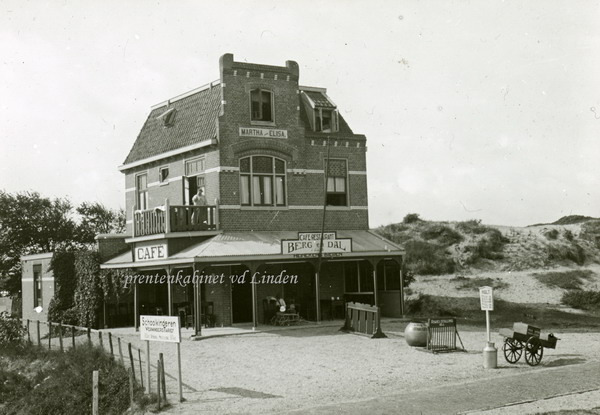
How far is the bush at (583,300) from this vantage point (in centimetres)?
3072

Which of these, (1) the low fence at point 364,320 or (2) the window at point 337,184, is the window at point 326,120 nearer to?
(2) the window at point 337,184

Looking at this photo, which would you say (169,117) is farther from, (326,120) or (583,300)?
(583,300)

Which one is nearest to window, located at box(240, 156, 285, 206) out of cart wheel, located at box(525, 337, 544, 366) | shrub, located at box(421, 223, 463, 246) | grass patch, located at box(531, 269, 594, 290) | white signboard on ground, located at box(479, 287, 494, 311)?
white signboard on ground, located at box(479, 287, 494, 311)

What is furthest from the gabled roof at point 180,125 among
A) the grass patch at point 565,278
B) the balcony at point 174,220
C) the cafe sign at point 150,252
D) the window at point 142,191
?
the grass patch at point 565,278

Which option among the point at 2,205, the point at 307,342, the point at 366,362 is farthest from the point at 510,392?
the point at 2,205

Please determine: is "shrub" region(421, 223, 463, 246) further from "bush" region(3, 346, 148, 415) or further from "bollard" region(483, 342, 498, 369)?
"bush" region(3, 346, 148, 415)

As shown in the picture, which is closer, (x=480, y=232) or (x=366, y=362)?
(x=366, y=362)

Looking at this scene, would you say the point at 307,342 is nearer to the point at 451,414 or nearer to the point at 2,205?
the point at 451,414

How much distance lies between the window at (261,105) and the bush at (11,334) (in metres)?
11.2

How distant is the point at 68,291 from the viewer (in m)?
29.6

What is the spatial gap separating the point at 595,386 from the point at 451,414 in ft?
Result: 12.1

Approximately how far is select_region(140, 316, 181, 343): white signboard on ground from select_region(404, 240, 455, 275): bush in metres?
28.8

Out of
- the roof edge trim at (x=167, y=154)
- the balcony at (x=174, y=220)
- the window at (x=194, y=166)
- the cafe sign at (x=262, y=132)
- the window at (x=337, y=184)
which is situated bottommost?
the balcony at (x=174, y=220)

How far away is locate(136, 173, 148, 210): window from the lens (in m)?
29.7
